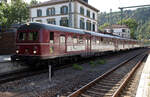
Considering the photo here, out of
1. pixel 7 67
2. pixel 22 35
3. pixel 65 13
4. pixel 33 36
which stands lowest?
pixel 7 67

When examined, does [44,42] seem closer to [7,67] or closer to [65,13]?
[7,67]

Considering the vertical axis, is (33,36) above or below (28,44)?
above

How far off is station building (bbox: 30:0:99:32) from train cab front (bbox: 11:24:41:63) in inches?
962

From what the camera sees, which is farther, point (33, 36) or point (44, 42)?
point (33, 36)

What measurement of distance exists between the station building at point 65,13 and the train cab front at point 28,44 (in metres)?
24.4

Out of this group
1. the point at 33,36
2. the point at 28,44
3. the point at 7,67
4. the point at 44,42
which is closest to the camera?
the point at 44,42

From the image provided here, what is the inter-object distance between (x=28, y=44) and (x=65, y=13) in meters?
27.6

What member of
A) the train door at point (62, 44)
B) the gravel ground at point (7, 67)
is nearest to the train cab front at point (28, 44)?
the gravel ground at point (7, 67)

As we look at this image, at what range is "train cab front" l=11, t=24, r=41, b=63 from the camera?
36.7ft

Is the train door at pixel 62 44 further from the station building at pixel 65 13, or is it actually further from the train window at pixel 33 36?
the station building at pixel 65 13

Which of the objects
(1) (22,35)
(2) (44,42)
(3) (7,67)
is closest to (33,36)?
(2) (44,42)

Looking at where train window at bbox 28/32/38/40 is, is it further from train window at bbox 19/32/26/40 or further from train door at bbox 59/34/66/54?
train door at bbox 59/34/66/54

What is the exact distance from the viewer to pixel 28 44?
11.6 metres

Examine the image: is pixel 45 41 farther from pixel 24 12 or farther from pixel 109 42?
pixel 24 12
